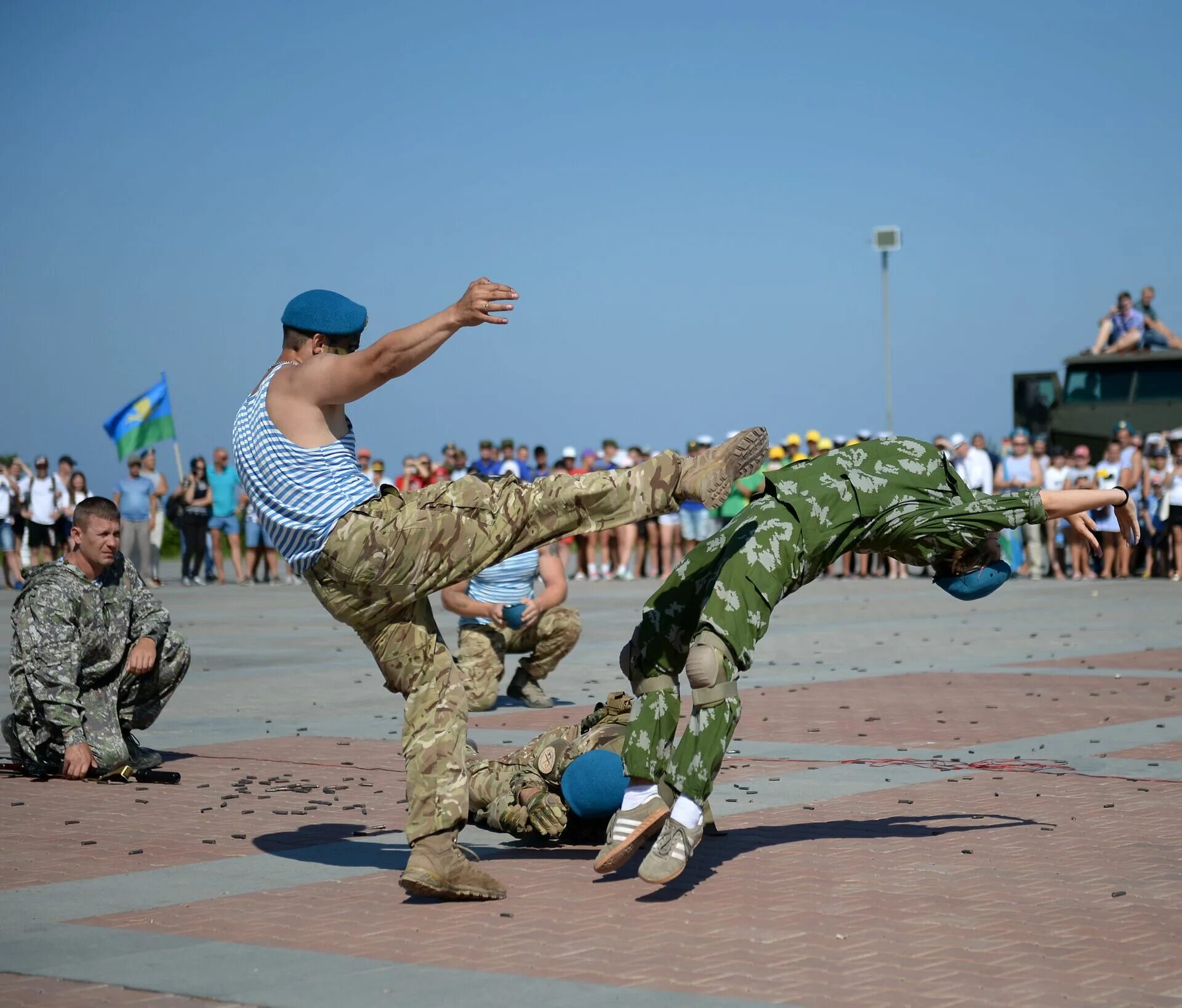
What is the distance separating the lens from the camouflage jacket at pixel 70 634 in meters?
7.47

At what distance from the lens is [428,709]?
5.16 meters

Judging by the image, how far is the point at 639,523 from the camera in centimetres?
2594

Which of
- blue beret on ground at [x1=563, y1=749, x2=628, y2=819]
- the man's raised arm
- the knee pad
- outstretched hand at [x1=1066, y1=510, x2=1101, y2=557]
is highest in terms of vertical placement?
the man's raised arm

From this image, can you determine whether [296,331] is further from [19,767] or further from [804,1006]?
[19,767]

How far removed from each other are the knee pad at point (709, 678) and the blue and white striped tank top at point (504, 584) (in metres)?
4.86

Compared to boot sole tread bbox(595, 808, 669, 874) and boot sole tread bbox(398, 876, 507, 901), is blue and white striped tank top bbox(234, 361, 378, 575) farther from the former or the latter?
boot sole tread bbox(595, 808, 669, 874)

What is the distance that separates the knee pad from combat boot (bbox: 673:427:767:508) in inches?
20.4

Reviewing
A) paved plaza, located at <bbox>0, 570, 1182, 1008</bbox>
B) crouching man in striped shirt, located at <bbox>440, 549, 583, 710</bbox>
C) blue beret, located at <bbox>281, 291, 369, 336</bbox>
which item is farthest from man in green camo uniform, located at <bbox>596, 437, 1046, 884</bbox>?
crouching man in striped shirt, located at <bbox>440, 549, 583, 710</bbox>

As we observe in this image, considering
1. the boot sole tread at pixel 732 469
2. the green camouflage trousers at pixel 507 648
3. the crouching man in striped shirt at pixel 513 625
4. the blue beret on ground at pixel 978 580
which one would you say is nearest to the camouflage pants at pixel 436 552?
the boot sole tread at pixel 732 469

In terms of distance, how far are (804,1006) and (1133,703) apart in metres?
6.55

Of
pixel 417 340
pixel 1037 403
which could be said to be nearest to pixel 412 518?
pixel 417 340

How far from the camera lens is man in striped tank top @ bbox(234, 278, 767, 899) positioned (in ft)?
16.3

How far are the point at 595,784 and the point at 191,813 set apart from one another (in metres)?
2.01

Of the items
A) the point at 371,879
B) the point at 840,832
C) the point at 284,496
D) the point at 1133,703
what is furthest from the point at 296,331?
the point at 1133,703
